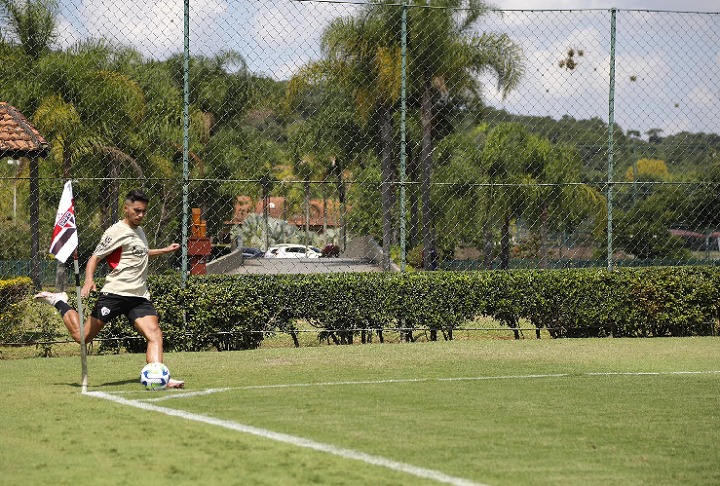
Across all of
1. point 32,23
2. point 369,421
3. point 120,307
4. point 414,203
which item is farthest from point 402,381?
point 32,23

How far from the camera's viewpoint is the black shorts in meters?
10.0

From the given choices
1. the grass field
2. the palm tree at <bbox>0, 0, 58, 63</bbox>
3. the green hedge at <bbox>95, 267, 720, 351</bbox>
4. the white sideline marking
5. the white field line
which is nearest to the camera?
the white sideline marking

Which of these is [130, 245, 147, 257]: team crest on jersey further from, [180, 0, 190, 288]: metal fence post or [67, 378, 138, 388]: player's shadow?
[180, 0, 190, 288]: metal fence post

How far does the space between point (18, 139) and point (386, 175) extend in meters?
6.37

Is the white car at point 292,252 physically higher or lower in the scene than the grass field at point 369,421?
higher

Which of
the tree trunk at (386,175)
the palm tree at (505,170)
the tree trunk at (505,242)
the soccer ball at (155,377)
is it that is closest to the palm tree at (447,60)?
the tree trunk at (386,175)

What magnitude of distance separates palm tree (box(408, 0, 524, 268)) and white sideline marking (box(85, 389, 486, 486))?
8718mm

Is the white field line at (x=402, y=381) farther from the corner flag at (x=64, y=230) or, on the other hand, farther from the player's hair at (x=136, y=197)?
the player's hair at (x=136, y=197)

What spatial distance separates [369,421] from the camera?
7648 millimetres

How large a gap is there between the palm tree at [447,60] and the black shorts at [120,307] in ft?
23.2

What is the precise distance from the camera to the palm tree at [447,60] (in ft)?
55.0

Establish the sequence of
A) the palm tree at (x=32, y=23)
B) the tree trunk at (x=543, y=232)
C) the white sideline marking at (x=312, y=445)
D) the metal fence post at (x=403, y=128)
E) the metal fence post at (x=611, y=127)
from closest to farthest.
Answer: the white sideline marking at (x=312, y=445)
the metal fence post at (x=403, y=128)
the metal fence post at (x=611, y=127)
the palm tree at (x=32, y=23)
the tree trunk at (x=543, y=232)

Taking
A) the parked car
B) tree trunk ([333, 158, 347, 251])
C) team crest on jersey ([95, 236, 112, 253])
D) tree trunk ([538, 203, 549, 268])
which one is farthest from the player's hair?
tree trunk ([538, 203, 549, 268])

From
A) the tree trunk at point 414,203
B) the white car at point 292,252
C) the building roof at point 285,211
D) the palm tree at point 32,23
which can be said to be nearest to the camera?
the tree trunk at point 414,203
